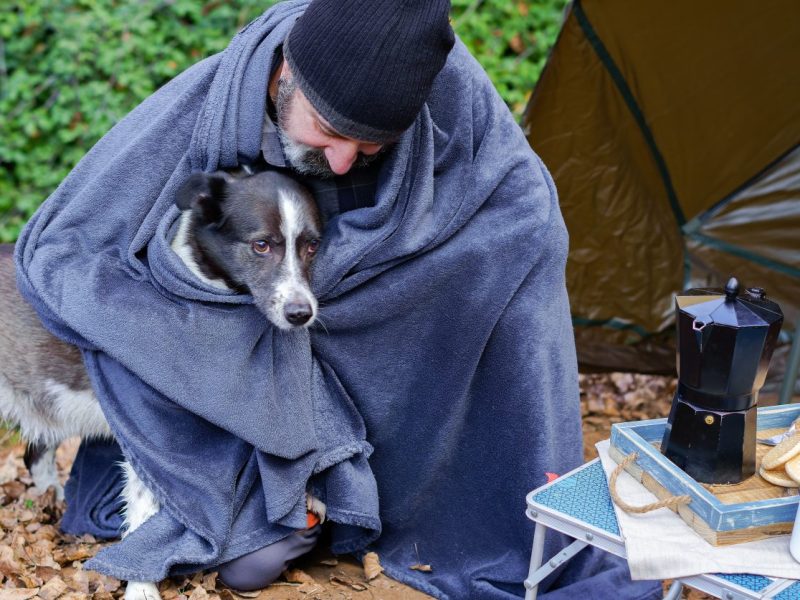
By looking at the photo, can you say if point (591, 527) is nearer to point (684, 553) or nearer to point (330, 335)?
point (684, 553)

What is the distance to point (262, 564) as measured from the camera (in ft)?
9.89

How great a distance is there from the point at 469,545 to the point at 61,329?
5.21 ft

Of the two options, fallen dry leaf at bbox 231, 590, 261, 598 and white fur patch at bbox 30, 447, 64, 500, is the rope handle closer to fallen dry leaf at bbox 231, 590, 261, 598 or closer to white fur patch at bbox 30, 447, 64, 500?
fallen dry leaf at bbox 231, 590, 261, 598

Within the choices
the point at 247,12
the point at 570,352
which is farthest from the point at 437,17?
the point at 247,12

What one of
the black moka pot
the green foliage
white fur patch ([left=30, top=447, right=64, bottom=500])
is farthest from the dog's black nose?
the green foliage

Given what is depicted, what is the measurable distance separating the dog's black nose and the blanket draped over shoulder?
0.40 feet

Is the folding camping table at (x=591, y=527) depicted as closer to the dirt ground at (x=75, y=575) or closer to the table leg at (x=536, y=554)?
the table leg at (x=536, y=554)

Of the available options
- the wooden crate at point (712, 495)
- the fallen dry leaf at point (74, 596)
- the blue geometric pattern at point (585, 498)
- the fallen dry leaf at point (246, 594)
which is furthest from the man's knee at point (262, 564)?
the wooden crate at point (712, 495)

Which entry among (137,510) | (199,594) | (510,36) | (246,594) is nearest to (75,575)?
(137,510)

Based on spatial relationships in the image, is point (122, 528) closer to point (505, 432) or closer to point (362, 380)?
point (362, 380)

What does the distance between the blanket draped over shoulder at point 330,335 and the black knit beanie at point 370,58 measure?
227 mm

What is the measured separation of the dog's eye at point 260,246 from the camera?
3.17m

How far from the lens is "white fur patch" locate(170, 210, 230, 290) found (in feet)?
10.3

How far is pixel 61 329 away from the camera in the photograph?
9.80 feet
